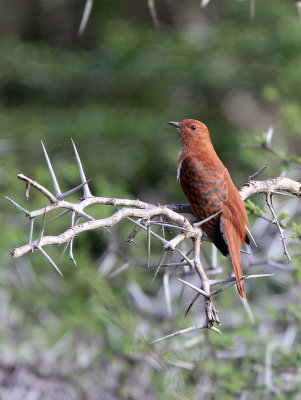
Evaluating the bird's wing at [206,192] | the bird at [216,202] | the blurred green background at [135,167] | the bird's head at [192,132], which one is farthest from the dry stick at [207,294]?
the bird's head at [192,132]

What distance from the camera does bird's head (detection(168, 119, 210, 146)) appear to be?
5102mm

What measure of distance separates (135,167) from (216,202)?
17.2 ft

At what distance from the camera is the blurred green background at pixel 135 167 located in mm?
4898

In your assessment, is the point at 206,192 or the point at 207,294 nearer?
the point at 207,294

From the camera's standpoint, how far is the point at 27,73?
11.5 m

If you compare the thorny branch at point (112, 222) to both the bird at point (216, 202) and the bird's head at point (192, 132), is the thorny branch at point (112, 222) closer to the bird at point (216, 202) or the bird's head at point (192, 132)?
the bird at point (216, 202)

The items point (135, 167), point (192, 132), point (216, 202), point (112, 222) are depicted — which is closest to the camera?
point (112, 222)

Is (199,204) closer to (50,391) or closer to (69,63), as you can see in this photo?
(50,391)

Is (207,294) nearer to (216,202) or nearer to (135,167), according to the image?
(216,202)

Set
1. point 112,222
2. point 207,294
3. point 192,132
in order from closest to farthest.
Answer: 1. point 112,222
2. point 207,294
3. point 192,132

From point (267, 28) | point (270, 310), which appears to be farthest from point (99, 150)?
point (270, 310)

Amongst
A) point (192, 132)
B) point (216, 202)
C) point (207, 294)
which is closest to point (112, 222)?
point (207, 294)

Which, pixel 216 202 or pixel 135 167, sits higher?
pixel 216 202

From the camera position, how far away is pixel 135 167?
9281mm
